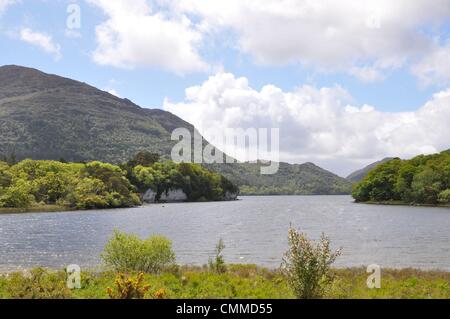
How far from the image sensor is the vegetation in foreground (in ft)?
71.9

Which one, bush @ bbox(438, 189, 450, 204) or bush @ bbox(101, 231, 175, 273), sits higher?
bush @ bbox(438, 189, 450, 204)

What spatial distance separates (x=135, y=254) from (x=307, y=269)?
568 inches

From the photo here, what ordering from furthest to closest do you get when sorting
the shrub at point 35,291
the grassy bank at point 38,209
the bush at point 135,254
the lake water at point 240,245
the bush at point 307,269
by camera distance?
the grassy bank at point 38,209
the lake water at point 240,245
the bush at point 135,254
the bush at point 307,269
the shrub at point 35,291

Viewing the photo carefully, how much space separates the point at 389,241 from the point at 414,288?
4606cm

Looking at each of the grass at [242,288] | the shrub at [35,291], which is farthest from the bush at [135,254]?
the shrub at [35,291]

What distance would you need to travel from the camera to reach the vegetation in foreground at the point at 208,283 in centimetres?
2191

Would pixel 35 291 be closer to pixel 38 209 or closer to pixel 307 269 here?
pixel 307 269

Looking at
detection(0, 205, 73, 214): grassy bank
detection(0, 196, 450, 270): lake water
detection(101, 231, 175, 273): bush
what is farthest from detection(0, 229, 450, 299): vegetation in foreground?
detection(0, 205, 73, 214): grassy bank

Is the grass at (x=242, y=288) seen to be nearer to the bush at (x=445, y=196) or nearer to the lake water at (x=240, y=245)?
the lake water at (x=240, y=245)

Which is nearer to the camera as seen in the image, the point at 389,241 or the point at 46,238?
the point at 389,241

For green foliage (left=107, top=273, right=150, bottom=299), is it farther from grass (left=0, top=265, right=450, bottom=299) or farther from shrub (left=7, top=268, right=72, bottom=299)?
shrub (left=7, top=268, right=72, bottom=299)
